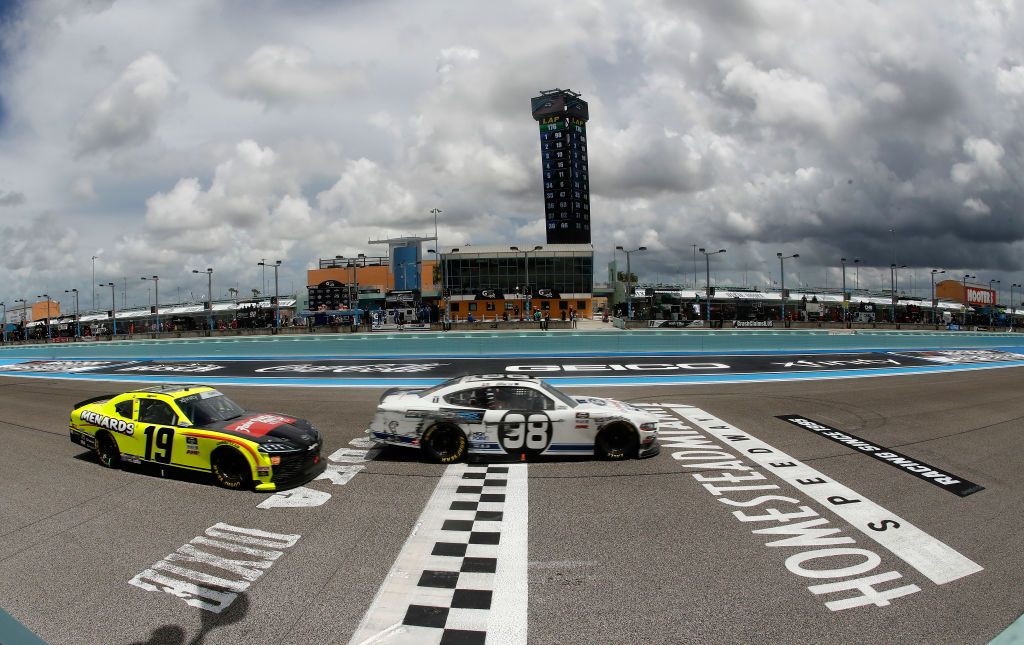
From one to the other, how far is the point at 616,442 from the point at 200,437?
565 cm

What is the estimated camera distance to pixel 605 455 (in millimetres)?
8531

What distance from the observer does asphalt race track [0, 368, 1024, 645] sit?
13.8 feet

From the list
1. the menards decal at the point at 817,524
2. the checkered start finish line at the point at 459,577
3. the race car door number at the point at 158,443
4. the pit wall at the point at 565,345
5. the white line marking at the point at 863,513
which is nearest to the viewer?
the checkered start finish line at the point at 459,577

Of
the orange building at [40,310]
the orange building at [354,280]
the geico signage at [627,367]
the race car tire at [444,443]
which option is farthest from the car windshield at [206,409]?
the orange building at [40,310]

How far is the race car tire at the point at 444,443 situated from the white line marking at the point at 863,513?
3898 millimetres

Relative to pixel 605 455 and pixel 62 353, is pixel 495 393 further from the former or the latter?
pixel 62 353

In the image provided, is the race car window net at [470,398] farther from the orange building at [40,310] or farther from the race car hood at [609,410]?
the orange building at [40,310]

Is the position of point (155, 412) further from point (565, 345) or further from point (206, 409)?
point (565, 345)

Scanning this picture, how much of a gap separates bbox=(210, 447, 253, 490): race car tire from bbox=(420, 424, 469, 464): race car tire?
7.79ft

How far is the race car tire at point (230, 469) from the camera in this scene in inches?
288

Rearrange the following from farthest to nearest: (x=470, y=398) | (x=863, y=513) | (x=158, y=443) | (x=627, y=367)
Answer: (x=627, y=367)
(x=470, y=398)
(x=158, y=443)
(x=863, y=513)

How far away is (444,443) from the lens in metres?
8.52

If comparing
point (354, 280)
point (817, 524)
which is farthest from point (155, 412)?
point (354, 280)

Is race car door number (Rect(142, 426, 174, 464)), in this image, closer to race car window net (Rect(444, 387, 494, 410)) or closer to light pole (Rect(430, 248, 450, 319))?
race car window net (Rect(444, 387, 494, 410))
